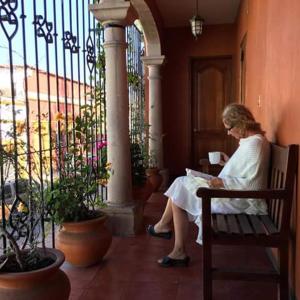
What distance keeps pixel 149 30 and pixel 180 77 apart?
3.89ft

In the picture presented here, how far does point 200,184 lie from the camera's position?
8.01 feet

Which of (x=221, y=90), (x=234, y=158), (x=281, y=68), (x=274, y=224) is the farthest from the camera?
(x=221, y=90)

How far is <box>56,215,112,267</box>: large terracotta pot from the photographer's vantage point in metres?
2.47

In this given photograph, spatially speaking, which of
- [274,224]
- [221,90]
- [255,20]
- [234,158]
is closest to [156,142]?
[221,90]

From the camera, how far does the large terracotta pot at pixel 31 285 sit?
1.59 meters

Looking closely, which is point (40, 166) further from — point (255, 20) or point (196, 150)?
point (196, 150)

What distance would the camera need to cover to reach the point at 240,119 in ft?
8.02

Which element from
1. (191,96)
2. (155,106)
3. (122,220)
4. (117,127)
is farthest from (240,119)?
(191,96)

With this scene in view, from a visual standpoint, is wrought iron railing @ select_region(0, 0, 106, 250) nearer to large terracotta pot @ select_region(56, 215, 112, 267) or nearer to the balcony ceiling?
large terracotta pot @ select_region(56, 215, 112, 267)

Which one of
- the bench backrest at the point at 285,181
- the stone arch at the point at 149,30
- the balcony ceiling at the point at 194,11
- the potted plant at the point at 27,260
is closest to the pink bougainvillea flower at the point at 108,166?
the potted plant at the point at 27,260

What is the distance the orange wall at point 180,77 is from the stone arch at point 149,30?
2.29 feet

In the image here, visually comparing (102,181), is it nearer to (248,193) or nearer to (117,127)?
(117,127)

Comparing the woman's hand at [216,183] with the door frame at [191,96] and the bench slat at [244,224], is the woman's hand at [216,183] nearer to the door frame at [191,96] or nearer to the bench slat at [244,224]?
the bench slat at [244,224]

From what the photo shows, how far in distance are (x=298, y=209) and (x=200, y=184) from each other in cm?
71
